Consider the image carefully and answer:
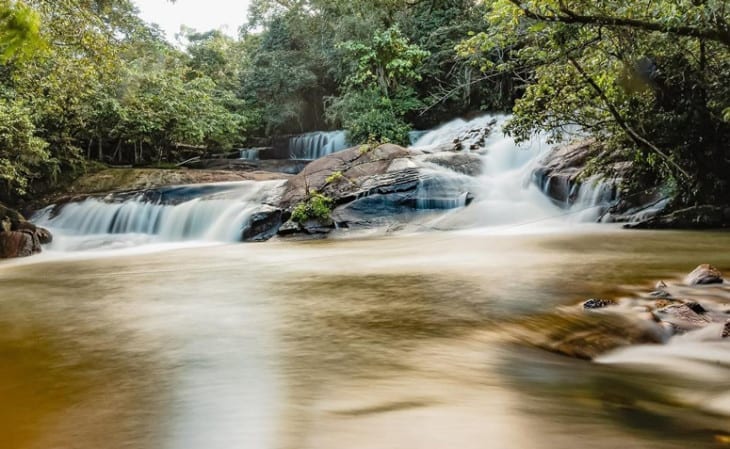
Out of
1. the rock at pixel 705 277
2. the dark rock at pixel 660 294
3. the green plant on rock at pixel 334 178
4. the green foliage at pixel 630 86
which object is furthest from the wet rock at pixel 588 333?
the green plant on rock at pixel 334 178

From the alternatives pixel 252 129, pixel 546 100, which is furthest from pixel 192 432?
pixel 252 129

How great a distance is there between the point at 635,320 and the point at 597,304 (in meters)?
0.41

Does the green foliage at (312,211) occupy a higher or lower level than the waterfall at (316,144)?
lower

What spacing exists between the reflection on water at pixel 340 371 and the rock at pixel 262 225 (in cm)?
614

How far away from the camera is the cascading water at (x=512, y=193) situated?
10.3m

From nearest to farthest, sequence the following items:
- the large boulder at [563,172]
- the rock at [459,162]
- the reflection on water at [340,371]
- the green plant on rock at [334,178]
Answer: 1. the reflection on water at [340,371]
2. the large boulder at [563,172]
3. the green plant on rock at [334,178]
4. the rock at [459,162]

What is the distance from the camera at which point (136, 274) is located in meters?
6.79

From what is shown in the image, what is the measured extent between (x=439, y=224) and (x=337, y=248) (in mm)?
3075

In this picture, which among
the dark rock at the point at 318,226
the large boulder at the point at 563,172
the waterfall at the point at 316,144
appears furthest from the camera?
the waterfall at the point at 316,144

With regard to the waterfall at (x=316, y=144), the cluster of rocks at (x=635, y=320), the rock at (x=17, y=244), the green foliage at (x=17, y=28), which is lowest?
the rock at (x=17, y=244)

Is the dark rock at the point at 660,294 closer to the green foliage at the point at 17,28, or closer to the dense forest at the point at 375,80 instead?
the dense forest at the point at 375,80

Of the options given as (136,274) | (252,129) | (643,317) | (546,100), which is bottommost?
(136,274)

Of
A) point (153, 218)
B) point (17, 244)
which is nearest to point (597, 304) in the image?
point (17, 244)

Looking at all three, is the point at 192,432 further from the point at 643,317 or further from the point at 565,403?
the point at 643,317
